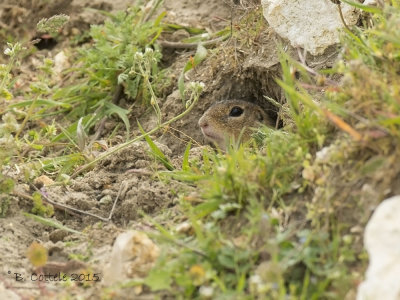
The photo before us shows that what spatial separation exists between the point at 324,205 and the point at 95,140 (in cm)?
285

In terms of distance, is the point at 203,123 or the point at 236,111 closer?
the point at 203,123

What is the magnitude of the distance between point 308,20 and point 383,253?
275cm

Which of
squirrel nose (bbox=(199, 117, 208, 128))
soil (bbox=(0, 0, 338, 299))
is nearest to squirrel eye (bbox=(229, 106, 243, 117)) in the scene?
soil (bbox=(0, 0, 338, 299))

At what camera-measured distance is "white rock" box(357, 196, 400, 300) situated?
2766mm

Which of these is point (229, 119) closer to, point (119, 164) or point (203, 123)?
point (203, 123)

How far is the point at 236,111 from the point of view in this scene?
607 cm

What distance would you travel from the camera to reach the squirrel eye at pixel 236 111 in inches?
238

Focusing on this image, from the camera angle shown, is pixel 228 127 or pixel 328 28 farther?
pixel 228 127

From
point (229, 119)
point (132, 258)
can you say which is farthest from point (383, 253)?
point (229, 119)

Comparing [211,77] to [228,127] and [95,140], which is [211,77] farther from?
[95,140]

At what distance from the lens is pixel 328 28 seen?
5164 mm

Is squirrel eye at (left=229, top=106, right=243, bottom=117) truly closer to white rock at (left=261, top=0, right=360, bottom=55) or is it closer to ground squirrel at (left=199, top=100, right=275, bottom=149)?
Answer: ground squirrel at (left=199, top=100, right=275, bottom=149)

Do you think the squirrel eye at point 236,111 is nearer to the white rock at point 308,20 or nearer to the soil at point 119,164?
the soil at point 119,164

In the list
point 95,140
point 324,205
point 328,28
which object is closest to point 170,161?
point 95,140
